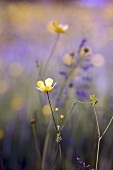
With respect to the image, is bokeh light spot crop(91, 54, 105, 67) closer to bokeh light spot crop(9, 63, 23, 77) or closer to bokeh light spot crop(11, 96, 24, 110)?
bokeh light spot crop(9, 63, 23, 77)

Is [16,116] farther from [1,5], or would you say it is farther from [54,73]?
[1,5]

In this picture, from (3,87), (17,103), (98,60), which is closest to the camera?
(17,103)

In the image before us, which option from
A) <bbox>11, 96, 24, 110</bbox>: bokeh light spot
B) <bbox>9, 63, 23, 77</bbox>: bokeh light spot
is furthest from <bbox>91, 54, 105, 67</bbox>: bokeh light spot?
<bbox>11, 96, 24, 110</bbox>: bokeh light spot

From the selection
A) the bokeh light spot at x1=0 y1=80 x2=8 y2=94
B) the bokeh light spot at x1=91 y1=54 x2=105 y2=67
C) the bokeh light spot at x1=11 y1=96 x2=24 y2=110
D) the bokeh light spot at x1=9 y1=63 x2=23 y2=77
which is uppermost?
the bokeh light spot at x1=91 y1=54 x2=105 y2=67

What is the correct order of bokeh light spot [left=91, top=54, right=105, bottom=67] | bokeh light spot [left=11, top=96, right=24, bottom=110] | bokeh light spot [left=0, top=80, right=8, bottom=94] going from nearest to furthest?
bokeh light spot [left=11, top=96, right=24, bottom=110]
bokeh light spot [left=0, top=80, right=8, bottom=94]
bokeh light spot [left=91, top=54, right=105, bottom=67]

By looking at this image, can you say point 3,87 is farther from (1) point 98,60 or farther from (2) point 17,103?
(1) point 98,60

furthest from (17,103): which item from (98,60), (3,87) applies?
(98,60)
